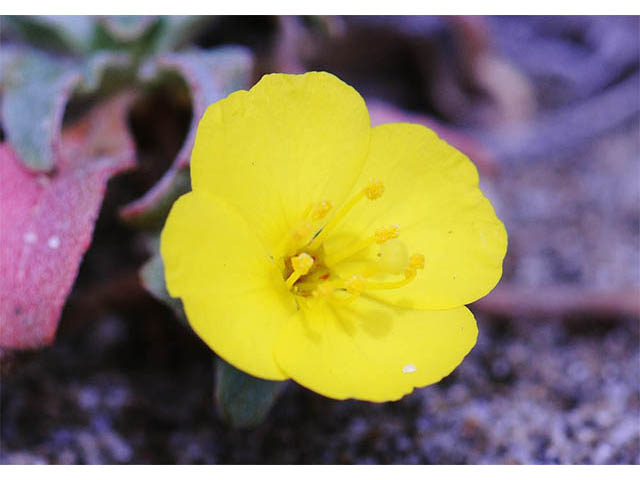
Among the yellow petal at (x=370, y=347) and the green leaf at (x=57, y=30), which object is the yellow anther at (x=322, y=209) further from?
the green leaf at (x=57, y=30)

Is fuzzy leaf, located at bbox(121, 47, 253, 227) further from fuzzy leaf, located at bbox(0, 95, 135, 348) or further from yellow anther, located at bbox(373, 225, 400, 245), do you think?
yellow anther, located at bbox(373, 225, 400, 245)

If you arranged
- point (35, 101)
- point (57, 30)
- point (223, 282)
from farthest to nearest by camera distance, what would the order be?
point (57, 30)
point (35, 101)
point (223, 282)

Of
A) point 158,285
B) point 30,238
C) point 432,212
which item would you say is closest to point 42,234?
point 30,238

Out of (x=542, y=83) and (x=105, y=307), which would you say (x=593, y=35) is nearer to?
(x=542, y=83)

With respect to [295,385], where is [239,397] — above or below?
above

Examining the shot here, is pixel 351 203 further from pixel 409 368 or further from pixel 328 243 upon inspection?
pixel 409 368

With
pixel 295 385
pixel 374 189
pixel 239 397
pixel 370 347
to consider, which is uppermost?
pixel 374 189

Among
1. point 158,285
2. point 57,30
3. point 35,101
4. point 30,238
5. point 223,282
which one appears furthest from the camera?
point 57,30

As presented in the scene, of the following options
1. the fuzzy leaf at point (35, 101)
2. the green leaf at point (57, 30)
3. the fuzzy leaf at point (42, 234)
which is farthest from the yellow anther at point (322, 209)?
the green leaf at point (57, 30)

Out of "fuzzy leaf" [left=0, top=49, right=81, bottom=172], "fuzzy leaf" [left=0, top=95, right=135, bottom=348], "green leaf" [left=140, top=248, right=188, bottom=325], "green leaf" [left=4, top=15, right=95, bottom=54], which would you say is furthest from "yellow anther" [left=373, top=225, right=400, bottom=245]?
"green leaf" [left=4, top=15, right=95, bottom=54]

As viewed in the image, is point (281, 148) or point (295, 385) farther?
point (295, 385)
